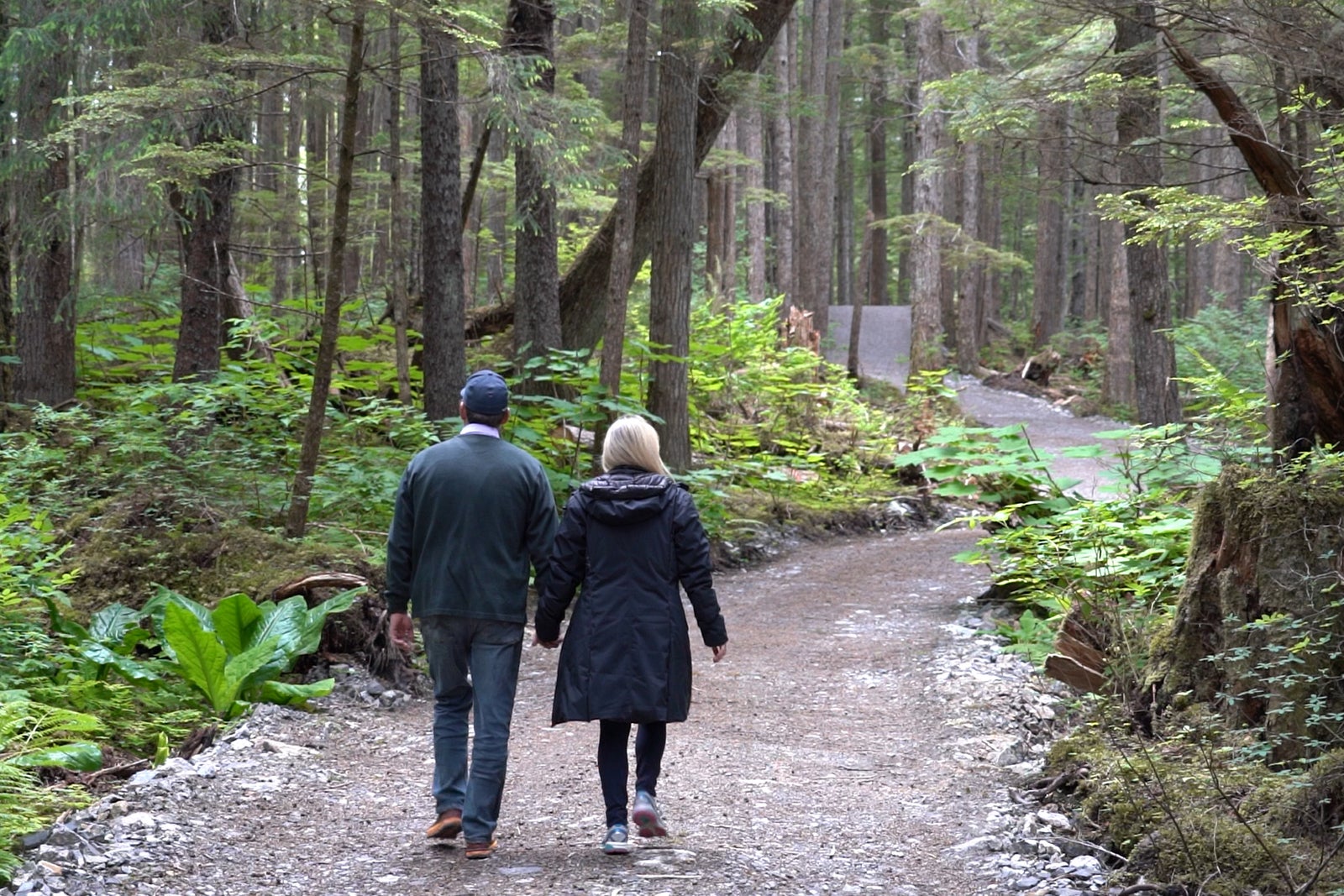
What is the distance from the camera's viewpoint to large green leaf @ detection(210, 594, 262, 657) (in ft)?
22.8

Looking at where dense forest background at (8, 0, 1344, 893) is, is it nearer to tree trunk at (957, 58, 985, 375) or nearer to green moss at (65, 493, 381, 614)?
green moss at (65, 493, 381, 614)

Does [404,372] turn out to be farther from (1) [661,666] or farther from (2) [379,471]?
(1) [661,666]

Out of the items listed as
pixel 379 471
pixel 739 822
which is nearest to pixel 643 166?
pixel 379 471

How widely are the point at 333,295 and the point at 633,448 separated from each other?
4.28 metres

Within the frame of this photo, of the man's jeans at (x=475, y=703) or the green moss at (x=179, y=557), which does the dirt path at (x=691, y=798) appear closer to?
the man's jeans at (x=475, y=703)

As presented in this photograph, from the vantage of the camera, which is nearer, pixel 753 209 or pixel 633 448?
pixel 633 448

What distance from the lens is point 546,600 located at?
4848mm

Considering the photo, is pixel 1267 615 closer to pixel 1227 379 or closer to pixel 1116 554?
pixel 1116 554

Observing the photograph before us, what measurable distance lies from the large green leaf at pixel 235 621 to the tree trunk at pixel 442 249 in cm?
472

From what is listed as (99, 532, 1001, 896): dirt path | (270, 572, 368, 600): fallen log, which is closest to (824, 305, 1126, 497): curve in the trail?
(99, 532, 1001, 896): dirt path

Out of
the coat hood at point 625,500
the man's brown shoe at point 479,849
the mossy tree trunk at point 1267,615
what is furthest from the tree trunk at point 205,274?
the mossy tree trunk at point 1267,615

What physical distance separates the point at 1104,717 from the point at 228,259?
31.8 ft

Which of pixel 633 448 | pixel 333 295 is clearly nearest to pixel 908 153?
pixel 333 295

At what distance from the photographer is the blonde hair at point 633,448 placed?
191 inches
